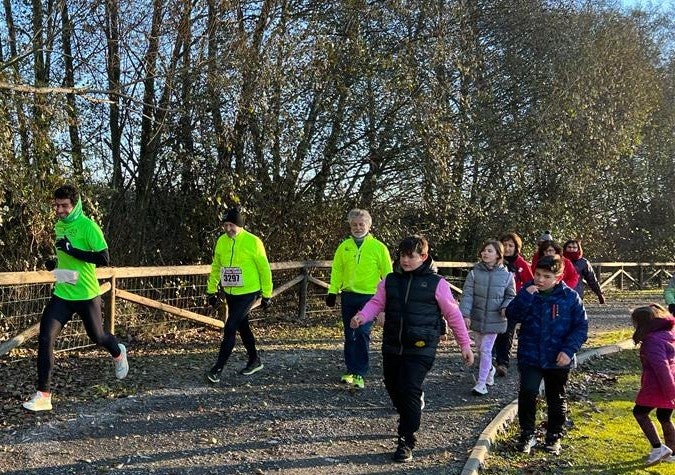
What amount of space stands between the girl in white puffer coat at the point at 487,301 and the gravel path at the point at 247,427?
1.51 ft

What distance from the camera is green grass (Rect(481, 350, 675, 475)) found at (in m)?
5.04

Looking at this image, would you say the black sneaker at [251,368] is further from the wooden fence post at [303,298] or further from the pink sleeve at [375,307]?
the wooden fence post at [303,298]

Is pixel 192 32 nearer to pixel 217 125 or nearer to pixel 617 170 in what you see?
pixel 217 125

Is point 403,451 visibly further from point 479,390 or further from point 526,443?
point 479,390

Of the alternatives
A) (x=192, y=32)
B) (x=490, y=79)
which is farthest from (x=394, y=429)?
(x=490, y=79)

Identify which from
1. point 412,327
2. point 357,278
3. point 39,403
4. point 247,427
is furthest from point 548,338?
point 39,403

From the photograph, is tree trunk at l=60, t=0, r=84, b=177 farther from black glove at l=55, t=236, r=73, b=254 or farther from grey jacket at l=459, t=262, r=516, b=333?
grey jacket at l=459, t=262, r=516, b=333

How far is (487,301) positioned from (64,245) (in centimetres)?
440

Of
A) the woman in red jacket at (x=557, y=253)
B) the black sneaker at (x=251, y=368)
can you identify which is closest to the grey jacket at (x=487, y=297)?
the woman in red jacket at (x=557, y=253)

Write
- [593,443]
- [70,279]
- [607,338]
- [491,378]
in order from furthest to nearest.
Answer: [607,338] → [491,378] → [593,443] → [70,279]

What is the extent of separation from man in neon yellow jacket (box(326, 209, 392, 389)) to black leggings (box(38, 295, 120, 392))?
2.33m

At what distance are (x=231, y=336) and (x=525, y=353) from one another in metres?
3.02

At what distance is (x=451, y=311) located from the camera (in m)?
4.88

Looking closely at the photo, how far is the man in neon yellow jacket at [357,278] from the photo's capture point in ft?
22.1
